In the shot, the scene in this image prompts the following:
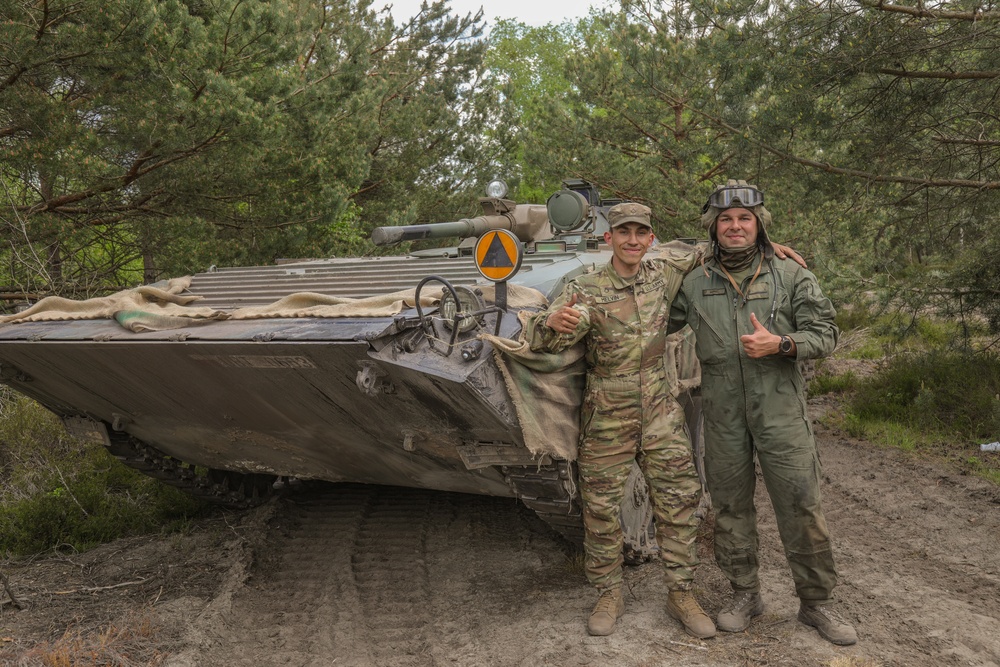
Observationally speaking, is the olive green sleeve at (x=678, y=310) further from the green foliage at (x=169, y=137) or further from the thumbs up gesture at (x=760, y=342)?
the green foliage at (x=169, y=137)

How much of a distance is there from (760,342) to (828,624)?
1.23 m

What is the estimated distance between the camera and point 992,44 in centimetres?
567

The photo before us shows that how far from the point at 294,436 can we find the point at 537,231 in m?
2.64

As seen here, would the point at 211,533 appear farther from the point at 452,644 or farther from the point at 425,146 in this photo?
the point at 425,146

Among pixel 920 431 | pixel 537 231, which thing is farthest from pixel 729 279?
pixel 920 431

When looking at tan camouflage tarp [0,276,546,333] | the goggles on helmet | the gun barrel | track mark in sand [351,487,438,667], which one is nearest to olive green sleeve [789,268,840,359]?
the goggles on helmet

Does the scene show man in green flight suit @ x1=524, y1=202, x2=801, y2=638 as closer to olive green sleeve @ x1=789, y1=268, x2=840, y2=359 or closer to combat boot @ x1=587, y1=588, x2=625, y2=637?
combat boot @ x1=587, y1=588, x2=625, y2=637

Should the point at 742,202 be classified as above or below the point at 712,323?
above

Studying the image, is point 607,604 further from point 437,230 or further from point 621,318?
point 437,230

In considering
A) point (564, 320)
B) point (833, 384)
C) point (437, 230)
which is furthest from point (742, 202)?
point (833, 384)

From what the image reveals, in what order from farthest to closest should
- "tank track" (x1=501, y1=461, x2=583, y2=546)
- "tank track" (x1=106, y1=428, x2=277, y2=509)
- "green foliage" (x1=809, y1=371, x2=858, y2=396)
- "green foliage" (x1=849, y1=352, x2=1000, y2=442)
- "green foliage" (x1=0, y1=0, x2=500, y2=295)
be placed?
"green foliage" (x1=809, y1=371, x2=858, y2=396)
"green foliage" (x1=849, y1=352, x2=1000, y2=442)
"green foliage" (x1=0, y1=0, x2=500, y2=295)
"tank track" (x1=106, y1=428, x2=277, y2=509)
"tank track" (x1=501, y1=461, x2=583, y2=546)

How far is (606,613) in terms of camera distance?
12.5 ft

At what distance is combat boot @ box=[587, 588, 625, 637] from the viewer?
375 centimetres

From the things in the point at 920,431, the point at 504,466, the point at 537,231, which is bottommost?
the point at 920,431
